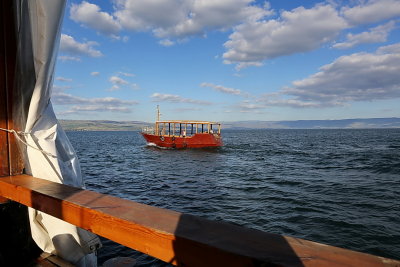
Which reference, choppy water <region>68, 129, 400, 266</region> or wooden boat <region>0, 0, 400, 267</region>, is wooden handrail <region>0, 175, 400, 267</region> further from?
choppy water <region>68, 129, 400, 266</region>

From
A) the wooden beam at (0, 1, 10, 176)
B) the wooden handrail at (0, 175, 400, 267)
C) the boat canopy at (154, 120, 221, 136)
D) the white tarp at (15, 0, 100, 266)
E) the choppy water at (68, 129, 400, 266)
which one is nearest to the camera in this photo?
the wooden handrail at (0, 175, 400, 267)

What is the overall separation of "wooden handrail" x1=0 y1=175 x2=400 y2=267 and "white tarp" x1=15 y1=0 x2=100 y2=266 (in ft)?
2.64

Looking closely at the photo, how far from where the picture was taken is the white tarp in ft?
8.14

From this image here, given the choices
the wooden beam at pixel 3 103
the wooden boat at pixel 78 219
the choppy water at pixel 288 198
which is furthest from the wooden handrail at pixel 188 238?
the choppy water at pixel 288 198

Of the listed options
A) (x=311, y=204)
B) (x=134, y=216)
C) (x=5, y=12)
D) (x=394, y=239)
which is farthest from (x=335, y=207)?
(x=5, y=12)

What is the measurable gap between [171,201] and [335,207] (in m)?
5.89

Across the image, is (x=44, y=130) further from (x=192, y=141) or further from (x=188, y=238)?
(x=192, y=141)

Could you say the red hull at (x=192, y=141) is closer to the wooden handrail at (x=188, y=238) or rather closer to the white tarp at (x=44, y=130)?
the white tarp at (x=44, y=130)

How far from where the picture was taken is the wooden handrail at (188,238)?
1098 mm

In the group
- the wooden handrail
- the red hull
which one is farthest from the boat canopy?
the wooden handrail

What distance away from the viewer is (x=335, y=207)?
916 cm

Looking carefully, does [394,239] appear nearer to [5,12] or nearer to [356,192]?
[356,192]

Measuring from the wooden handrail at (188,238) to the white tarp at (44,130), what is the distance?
2.64ft

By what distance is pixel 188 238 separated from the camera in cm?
127
